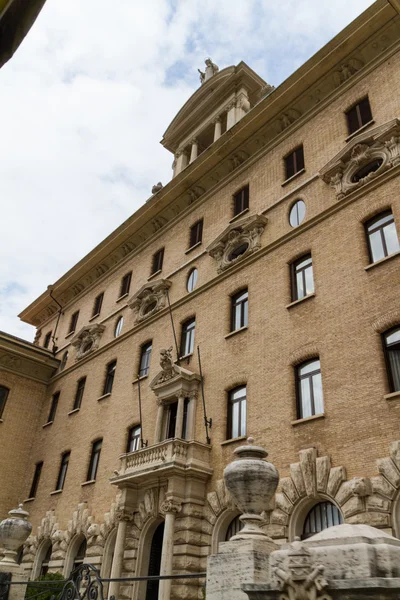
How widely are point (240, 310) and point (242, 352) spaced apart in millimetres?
2282

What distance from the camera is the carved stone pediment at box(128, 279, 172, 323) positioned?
24.4 meters

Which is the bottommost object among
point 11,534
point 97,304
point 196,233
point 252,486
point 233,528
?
point 252,486

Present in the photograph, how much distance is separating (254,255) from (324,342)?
5.74 metres

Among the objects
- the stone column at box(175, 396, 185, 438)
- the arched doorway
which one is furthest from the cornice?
the arched doorway

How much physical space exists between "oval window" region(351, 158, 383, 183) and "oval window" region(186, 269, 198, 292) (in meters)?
8.46

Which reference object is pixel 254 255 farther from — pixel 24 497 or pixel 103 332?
pixel 24 497

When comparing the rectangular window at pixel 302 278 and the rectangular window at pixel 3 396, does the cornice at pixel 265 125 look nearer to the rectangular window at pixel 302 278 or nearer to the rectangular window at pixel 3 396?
the rectangular window at pixel 302 278

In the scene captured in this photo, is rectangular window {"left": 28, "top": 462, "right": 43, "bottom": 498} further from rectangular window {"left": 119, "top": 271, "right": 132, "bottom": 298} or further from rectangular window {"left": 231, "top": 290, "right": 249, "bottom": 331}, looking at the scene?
rectangular window {"left": 231, "top": 290, "right": 249, "bottom": 331}

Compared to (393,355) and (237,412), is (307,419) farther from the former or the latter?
(237,412)

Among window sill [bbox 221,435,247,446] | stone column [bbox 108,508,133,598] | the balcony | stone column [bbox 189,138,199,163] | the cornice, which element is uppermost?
stone column [bbox 189,138,199,163]

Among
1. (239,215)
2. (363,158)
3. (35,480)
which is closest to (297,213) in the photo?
(363,158)

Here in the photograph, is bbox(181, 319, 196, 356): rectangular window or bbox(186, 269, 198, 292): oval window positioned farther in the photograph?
bbox(186, 269, 198, 292): oval window

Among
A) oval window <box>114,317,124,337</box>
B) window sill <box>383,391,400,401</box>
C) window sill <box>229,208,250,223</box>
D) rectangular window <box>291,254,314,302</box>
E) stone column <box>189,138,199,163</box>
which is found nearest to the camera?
window sill <box>383,391,400,401</box>

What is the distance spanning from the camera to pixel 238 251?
69.9 feet
